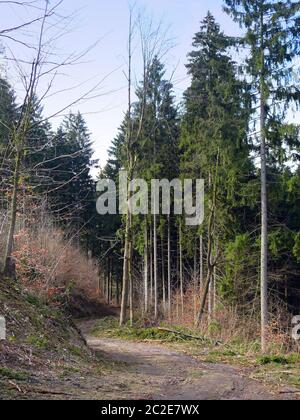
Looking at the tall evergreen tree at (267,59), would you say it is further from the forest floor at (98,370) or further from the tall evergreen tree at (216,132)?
the forest floor at (98,370)

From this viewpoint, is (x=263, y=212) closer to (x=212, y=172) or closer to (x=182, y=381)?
(x=212, y=172)

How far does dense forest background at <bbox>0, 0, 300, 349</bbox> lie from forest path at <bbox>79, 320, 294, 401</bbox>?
12.0 ft

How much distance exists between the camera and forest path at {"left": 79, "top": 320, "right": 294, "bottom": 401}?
19.5 ft

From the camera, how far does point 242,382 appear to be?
278 inches

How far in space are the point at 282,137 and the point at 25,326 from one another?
35.0ft

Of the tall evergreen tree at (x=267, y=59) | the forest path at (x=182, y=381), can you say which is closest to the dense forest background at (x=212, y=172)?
the tall evergreen tree at (x=267, y=59)

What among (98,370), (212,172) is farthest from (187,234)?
(98,370)

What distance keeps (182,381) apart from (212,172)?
12753 millimetres

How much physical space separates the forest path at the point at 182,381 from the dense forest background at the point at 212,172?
144 inches

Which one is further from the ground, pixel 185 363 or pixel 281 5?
pixel 281 5

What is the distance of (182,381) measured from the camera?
7172mm

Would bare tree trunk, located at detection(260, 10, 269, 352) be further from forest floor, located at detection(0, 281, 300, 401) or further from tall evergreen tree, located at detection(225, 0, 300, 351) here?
forest floor, located at detection(0, 281, 300, 401)
